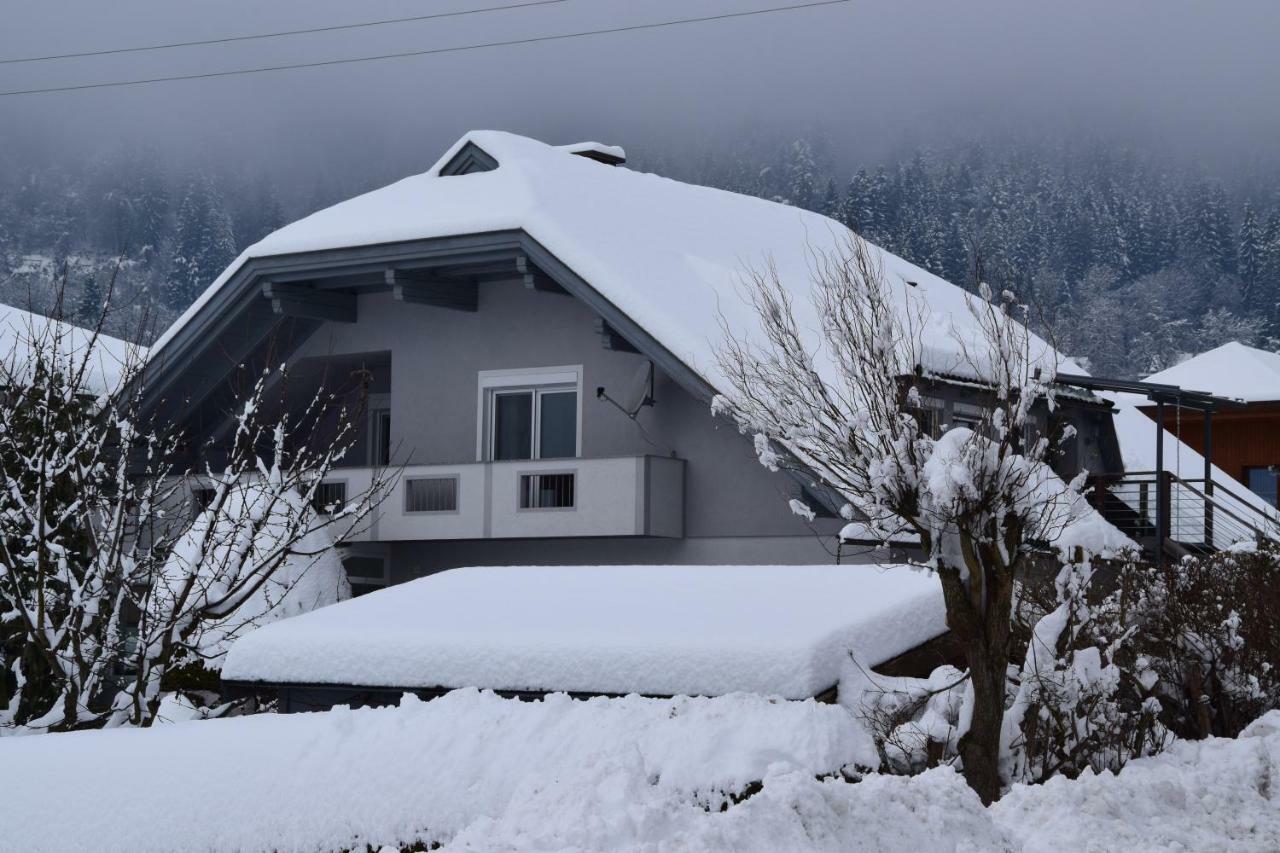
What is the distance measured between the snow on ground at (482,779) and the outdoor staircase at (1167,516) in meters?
9.12

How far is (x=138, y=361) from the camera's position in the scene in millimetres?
14188

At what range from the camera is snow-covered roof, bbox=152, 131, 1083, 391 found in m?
17.9

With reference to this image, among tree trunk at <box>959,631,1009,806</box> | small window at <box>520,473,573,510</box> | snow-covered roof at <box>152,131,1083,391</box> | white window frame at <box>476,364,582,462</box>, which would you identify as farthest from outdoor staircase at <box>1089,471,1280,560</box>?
tree trunk at <box>959,631,1009,806</box>

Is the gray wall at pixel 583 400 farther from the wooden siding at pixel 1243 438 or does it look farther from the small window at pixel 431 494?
the wooden siding at pixel 1243 438

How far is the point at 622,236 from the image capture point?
19906mm

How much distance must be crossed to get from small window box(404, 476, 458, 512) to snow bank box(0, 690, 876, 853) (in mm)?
9909

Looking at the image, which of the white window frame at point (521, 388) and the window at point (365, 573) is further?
the window at point (365, 573)


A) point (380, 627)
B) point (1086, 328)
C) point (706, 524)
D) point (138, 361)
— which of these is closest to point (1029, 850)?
point (380, 627)

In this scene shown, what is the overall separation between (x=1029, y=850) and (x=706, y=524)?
36.4 ft

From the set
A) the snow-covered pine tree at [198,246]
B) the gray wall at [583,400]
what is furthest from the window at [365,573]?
the snow-covered pine tree at [198,246]

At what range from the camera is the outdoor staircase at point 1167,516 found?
19.1 m

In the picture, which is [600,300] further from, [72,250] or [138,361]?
[72,250]

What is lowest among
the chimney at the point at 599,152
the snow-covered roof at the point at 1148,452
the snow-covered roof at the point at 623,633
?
the snow-covered roof at the point at 623,633

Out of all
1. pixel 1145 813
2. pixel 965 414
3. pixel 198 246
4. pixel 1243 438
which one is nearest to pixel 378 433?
pixel 965 414
